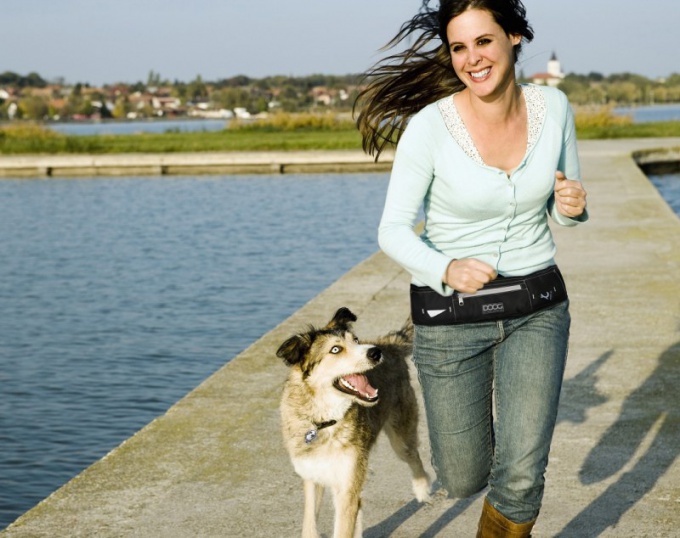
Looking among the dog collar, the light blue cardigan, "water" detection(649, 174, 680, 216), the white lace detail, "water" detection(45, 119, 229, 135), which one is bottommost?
"water" detection(45, 119, 229, 135)

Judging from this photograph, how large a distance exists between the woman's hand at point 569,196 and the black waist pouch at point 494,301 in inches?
10.9

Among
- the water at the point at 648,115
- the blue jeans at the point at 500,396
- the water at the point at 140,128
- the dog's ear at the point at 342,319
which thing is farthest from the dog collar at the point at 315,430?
the water at the point at 140,128

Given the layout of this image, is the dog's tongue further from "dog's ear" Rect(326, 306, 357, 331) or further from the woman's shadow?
the woman's shadow

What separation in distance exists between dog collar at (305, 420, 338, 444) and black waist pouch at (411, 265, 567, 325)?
1093 millimetres

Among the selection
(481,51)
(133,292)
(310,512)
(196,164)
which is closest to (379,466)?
(310,512)

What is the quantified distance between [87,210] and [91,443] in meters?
22.2

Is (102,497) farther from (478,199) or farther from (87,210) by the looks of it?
(87,210)

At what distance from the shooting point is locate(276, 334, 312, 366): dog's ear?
5.15 m

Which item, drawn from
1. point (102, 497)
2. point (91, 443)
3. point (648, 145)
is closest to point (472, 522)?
point (102, 497)

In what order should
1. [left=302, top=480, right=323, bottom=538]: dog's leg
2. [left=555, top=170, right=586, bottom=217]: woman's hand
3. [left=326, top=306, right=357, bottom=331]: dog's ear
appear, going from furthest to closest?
[left=326, top=306, right=357, bottom=331]: dog's ear → [left=302, top=480, right=323, bottom=538]: dog's leg → [left=555, top=170, right=586, bottom=217]: woman's hand

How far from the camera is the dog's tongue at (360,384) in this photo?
16.8ft

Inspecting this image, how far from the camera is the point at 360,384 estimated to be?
17.0ft

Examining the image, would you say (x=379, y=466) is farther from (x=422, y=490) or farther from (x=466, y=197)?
(x=466, y=197)

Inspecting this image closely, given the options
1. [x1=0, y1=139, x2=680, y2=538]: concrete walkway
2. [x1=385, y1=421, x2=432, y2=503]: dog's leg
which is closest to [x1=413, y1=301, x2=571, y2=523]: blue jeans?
[x1=0, y1=139, x2=680, y2=538]: concrete walkway
